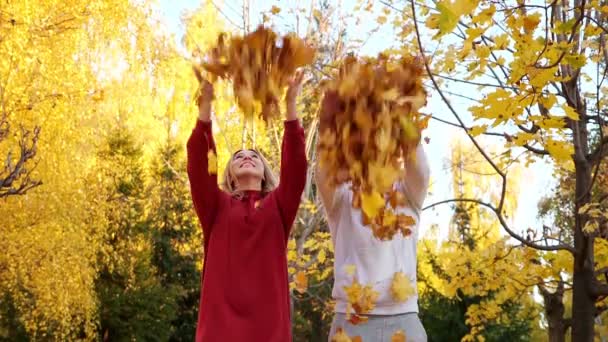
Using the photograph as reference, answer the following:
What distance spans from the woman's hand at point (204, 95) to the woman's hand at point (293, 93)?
261 mm

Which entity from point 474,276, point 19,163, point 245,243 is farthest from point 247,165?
point 19,163

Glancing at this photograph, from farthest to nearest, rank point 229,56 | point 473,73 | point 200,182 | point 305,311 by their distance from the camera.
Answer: point 305,311 → point 473,73 → point 200,182 → point 229,56

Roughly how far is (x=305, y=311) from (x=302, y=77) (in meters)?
13.8

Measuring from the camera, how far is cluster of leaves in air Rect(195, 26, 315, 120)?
2.36 m

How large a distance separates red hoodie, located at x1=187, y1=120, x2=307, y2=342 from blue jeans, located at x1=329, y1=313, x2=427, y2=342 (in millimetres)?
277

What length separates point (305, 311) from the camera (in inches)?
625

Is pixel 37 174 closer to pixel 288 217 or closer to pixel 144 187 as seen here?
pixel 144 187

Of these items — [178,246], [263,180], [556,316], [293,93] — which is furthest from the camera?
[178,246]

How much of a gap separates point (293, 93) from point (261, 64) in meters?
0.16

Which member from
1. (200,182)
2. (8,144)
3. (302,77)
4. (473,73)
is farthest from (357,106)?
(8,144)

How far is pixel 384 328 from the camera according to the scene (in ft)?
7.60

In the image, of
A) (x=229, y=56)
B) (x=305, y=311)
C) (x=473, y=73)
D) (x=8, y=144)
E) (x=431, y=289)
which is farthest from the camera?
(x=305, y=311)

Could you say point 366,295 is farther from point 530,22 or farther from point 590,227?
point 590,227

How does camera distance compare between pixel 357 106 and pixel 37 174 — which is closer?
pixel 357 106
